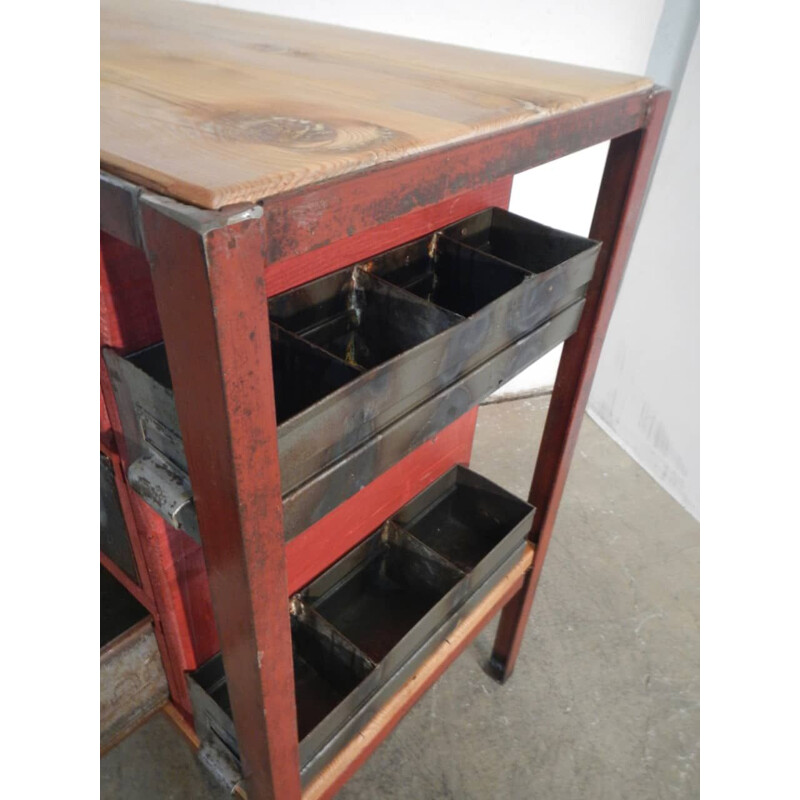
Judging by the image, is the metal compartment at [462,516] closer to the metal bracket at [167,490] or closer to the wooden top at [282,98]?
the metal bracket at [167,490]

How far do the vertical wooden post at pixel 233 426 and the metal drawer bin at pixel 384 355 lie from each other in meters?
0.05

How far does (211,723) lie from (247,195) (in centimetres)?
94

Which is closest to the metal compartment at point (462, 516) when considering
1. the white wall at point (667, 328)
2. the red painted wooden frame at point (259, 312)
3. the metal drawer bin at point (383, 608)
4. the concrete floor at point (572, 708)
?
the metal drawer bin at point (383, 608)

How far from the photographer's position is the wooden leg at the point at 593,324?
1.00 meters

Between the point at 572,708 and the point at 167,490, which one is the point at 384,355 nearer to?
the point at 167,490

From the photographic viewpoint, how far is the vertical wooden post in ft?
1.63

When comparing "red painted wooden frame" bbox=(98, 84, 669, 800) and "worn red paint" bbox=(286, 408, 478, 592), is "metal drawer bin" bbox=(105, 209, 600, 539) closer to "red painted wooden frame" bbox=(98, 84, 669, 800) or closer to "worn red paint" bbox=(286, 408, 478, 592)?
"red painted wooden frame" bbox=(98, 84, 669, 800)

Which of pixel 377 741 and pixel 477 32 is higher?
pixel 477 32

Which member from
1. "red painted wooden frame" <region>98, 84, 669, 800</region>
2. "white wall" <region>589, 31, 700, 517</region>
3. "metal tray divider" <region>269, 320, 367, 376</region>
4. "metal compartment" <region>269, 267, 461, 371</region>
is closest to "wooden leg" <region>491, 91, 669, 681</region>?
"red painted wooden frame" <region>98, 84, 669, 800</region>

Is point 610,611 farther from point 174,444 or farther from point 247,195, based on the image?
point 247,195

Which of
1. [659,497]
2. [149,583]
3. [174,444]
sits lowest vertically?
[659,497]

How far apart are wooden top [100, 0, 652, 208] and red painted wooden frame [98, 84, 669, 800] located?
0.06 feet

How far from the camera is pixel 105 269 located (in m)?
0.82

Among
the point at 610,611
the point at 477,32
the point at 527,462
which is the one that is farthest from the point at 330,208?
the point at 527,462
